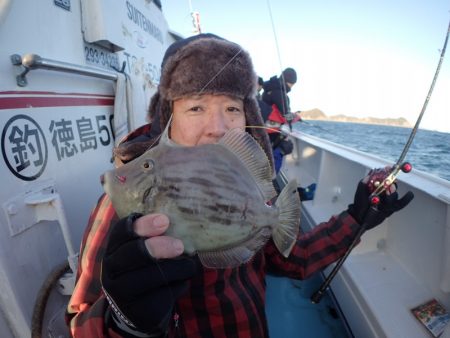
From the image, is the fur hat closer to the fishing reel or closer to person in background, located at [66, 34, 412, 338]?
person in background, located at [66, 34, 412, 338]

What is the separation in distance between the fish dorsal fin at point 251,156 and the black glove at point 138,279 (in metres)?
0.39

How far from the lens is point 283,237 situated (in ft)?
3.67

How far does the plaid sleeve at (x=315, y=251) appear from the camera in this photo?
5.94ft

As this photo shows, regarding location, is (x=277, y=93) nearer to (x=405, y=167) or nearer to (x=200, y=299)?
(x=405, y=167)

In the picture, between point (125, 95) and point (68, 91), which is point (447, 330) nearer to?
point (68, 91)

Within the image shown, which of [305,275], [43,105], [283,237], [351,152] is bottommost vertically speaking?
[305,275]

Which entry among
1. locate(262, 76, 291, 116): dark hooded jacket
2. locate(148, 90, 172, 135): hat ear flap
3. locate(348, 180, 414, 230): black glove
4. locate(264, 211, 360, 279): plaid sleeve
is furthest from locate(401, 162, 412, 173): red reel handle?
locate(262, 76, 291, 116): dark hooded jacket

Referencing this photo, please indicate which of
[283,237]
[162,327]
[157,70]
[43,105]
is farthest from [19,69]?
[157,70]

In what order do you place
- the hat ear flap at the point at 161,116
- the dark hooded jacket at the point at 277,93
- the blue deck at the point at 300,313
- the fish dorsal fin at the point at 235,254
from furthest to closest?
the dark hooded jacket at the point at 277,93
the blue deck at the point at 300,313
the hat ear flap at the point at 161,116
the fish dorsal fin at the point at 235,254

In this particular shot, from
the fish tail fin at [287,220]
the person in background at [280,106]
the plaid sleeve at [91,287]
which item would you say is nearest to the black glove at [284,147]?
the person in background at [280,106]

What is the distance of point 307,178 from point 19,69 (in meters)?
4.68

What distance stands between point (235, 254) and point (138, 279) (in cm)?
35

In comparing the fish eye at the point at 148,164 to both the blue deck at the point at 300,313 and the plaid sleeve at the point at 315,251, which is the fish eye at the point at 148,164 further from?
the blue deck at the point at 300,313

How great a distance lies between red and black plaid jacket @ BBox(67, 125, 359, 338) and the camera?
3.61 feet
